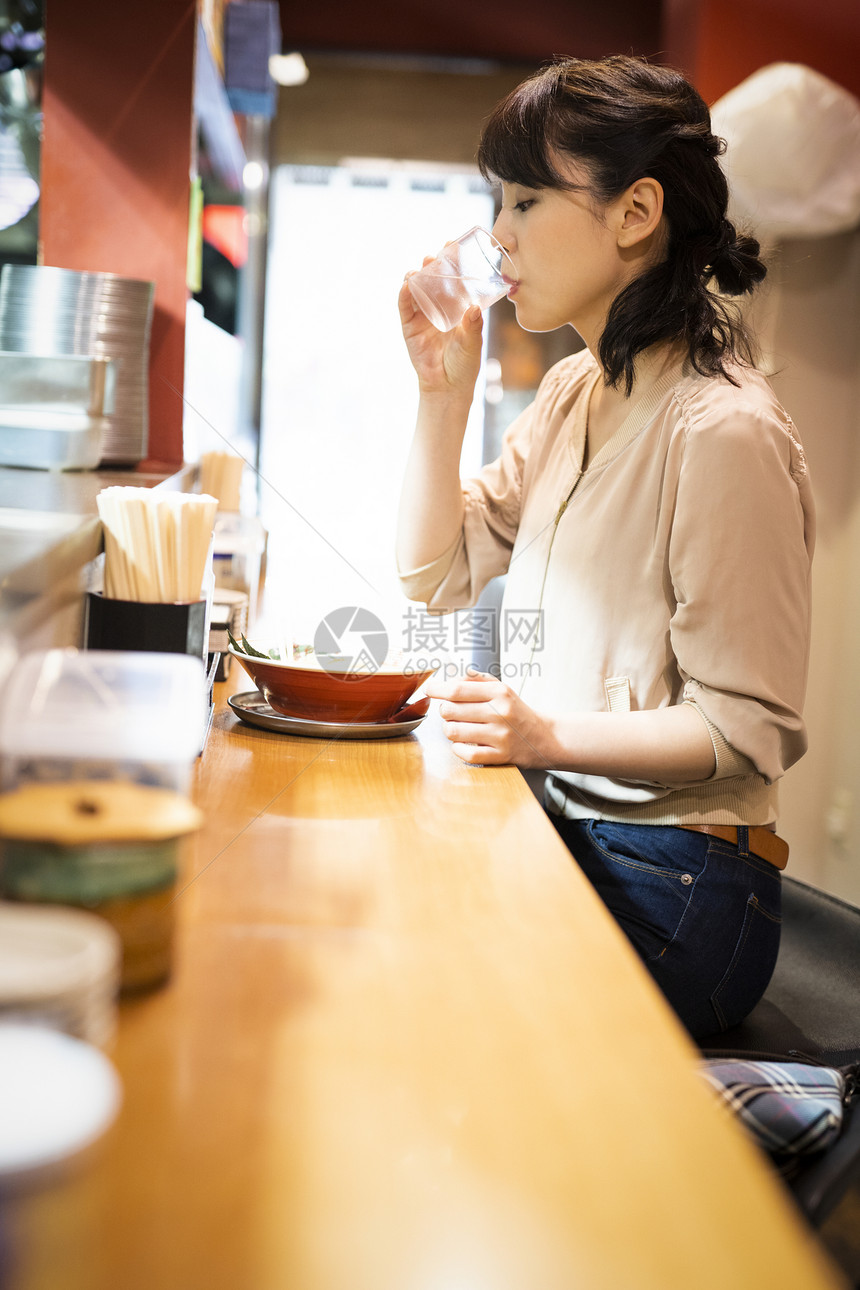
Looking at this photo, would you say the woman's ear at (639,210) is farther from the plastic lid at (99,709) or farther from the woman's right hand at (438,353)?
the plastic lid at (99,709)

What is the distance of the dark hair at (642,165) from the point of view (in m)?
1.27

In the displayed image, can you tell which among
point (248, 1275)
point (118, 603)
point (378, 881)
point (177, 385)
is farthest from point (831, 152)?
point (248, 1275)

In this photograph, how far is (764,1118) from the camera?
798mm

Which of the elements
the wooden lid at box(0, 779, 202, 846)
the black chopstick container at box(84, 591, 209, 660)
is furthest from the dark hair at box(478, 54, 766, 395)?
the wooden lid at box(0, 779, 202, 846)

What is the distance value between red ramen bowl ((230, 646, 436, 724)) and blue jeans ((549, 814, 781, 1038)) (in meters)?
0.30

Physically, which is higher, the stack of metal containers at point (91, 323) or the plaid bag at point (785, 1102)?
the stack of metal containers at point (91, 323)

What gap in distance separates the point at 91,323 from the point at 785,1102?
1.77m

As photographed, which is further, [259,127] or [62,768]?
[259,127]

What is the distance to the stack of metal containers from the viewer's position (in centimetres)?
195

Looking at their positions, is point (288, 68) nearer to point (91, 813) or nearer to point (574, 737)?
point (574, 737)

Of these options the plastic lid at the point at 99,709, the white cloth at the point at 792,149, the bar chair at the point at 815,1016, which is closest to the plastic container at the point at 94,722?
the plastic lid at the point at 99,709

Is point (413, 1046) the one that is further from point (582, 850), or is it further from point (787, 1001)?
point (787, 1001)

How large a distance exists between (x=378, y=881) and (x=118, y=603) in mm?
396

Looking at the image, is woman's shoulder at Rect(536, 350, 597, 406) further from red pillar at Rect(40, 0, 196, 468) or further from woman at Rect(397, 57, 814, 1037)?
red pillar at Rect(40, 0, 196, 468)
